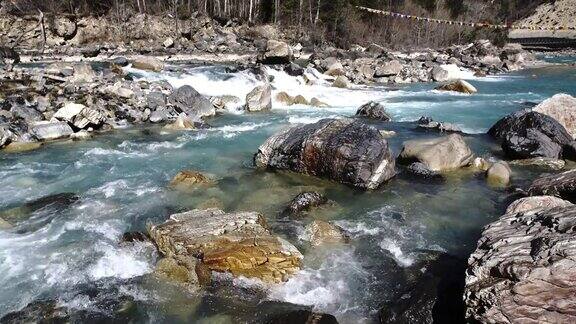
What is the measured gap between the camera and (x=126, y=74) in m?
21.0

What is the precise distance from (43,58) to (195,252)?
26.2 m

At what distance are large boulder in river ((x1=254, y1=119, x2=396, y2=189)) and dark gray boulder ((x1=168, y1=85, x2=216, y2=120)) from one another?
703 centimetres

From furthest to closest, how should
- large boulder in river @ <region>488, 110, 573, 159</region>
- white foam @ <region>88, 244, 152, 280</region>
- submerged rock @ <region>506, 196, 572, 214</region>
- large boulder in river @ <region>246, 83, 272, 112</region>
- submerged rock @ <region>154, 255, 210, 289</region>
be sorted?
large boulder in river @ <region>246, 83, 272, 112</region> → large boulder in river @ <region>488, 110, 573, 159</region> → submerged rock @ <region>506, 196, 572, 214</region> → white foam @ <region>88, 244, 152, 280</region> → submerged rock @ <region>154, 255, 210, 289</region>

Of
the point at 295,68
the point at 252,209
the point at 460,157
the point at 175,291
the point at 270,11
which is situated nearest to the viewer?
the point at 175,291

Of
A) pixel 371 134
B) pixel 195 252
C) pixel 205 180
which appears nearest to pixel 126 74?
pixel 205 180

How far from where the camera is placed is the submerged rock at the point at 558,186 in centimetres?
804

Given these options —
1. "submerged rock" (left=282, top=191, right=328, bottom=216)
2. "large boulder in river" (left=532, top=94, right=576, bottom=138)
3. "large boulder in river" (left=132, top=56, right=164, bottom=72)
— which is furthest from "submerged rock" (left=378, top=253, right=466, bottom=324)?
"large boulder in river" (left=132, top=56, right=164, bottom=72)

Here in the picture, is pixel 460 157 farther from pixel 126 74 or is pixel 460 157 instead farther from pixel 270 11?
pixel 270 11

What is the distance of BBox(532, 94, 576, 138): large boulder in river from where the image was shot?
13.1 metres

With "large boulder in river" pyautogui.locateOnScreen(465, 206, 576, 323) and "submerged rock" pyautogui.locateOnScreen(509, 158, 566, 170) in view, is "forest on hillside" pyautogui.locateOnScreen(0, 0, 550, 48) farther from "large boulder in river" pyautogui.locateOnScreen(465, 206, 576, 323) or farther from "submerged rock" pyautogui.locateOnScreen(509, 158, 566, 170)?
"large boulder in river" pyautogui.locateOnScreen(465, 206, 576, 323)

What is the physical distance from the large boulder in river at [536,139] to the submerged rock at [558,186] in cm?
288

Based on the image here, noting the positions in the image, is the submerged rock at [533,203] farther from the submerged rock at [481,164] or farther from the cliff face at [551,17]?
the cliff face at [551,17]

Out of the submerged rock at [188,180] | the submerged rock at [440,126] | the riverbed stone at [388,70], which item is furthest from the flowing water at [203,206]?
→ the riverbed stone at [388,70]

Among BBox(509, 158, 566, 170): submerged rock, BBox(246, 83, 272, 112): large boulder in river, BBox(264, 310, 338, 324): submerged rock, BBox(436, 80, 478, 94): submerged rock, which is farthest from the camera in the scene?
BBox(436, 80, 478, 94): submerged rock
